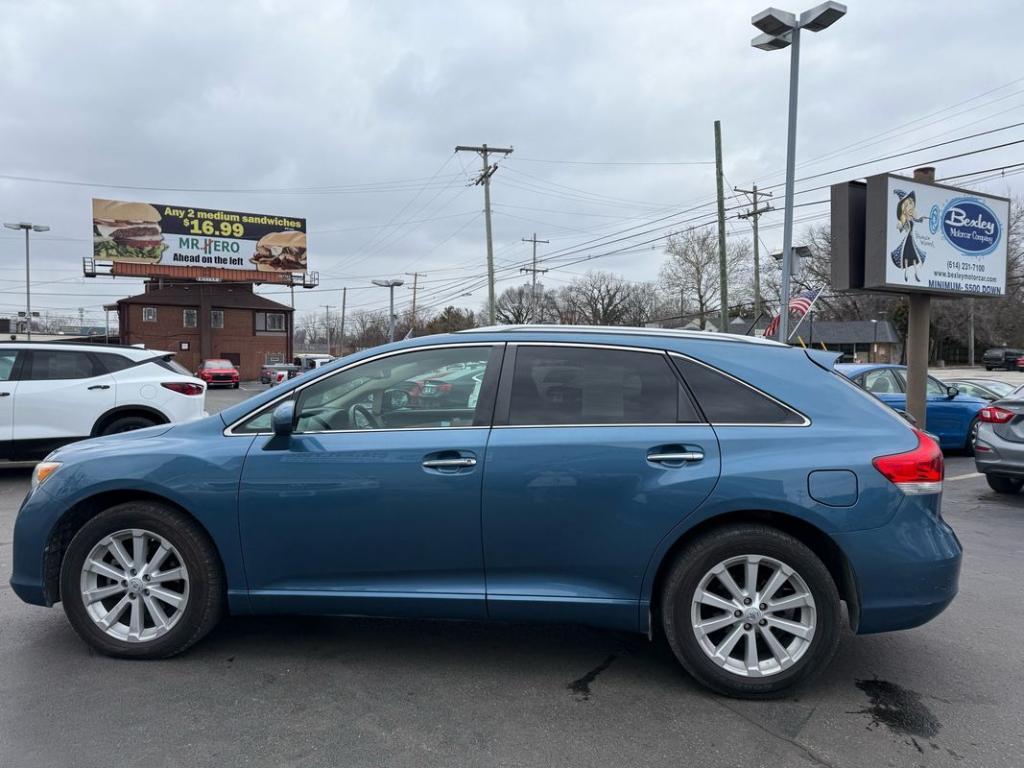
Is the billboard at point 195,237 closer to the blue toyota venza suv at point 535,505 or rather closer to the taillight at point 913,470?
the blue toyota venza suv at point 535,505

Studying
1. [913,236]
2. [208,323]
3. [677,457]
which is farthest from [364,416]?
[208,323]

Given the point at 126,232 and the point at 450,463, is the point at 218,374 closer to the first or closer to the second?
the point at 126,232

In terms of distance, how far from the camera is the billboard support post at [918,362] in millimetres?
11000

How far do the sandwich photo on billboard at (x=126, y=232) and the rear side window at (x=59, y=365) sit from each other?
46.0 m

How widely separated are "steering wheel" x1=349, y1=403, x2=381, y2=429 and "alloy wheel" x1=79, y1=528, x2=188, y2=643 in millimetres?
1081

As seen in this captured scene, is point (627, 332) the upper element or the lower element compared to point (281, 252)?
lower

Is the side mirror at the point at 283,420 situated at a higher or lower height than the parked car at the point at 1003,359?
lower

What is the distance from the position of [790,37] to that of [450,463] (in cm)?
1186

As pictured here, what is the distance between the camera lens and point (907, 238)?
12.4 metres

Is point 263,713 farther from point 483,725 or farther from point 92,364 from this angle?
point 92,364

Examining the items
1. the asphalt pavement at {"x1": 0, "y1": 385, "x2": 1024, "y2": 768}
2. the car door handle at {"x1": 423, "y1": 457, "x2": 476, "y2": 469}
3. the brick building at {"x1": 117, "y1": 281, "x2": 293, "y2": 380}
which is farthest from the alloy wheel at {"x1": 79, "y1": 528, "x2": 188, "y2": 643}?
the brick building at {"x1": 117, "y1": 281, "x2": 293, "y2": 380}

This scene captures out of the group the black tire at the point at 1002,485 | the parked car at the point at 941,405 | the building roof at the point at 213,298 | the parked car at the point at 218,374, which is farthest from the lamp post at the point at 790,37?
the building roof at the point at 213,298

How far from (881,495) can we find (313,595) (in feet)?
8.85

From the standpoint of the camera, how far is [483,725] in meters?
3.14
